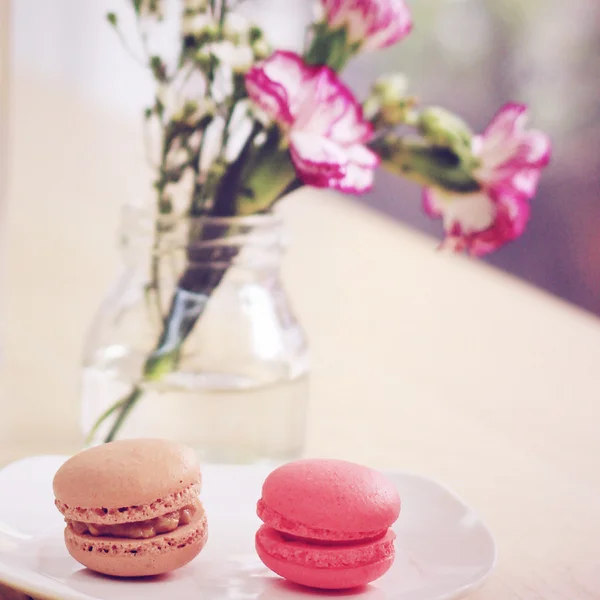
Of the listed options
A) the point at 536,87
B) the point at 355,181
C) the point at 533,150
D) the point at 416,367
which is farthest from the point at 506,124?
the point at 536,87

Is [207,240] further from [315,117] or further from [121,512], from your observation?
[121,512]

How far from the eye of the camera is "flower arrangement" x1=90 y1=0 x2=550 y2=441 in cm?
61

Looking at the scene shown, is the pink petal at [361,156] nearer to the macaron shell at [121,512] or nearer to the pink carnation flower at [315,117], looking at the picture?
the pink carnation flower at [315,117]

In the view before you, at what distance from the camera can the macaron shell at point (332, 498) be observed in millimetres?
473

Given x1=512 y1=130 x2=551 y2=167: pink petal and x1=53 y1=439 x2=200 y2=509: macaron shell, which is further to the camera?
x1=512 y1=130 x2=551 y2=167: pink petal

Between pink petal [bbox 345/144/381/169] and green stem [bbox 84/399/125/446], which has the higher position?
pink petal [bbox 345/144/381/169]

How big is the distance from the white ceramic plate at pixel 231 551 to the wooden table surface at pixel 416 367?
39 mm

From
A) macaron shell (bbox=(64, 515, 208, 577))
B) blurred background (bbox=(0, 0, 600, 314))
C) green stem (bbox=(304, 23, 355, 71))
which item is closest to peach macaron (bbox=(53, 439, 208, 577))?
macaron shell (bbox=(64, 515, 208, 577))

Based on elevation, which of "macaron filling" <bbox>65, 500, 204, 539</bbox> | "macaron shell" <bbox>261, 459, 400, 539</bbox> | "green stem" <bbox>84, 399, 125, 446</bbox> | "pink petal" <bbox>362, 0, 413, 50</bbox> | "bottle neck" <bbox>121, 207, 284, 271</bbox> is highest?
"pink petal" <bbox>362, 0, 413, 50</bbox>

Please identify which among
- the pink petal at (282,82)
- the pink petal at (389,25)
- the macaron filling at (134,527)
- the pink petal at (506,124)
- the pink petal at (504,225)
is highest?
the pink petal at (389,25)

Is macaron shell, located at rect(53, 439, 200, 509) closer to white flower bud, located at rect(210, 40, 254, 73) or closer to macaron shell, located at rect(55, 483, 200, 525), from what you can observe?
macaron shell, located at rect(55, 483, 200, 525)

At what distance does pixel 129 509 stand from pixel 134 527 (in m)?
0.01

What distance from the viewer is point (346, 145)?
1.90 feet

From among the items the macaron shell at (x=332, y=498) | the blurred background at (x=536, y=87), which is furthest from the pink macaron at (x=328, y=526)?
the blurred background at (x=536, y=87)
